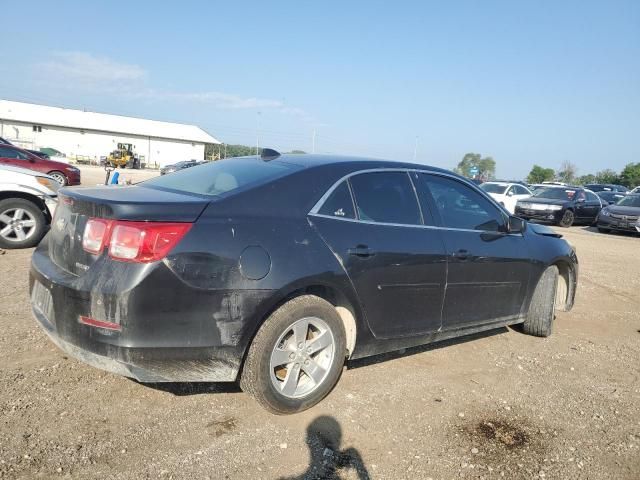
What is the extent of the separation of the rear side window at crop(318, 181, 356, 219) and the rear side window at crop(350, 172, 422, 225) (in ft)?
0.22

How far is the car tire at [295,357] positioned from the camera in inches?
112

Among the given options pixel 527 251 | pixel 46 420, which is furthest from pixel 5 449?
pixel 527 251

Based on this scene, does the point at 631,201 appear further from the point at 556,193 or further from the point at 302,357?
the point at 302,357

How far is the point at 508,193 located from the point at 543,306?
15.4 m

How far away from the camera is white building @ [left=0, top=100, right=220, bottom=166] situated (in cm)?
5519

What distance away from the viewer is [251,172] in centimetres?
339

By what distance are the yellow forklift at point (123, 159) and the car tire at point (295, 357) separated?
46.5 meters

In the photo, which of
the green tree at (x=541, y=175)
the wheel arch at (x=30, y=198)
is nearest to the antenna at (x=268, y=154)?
the wheel arch at (x=30, y=198)

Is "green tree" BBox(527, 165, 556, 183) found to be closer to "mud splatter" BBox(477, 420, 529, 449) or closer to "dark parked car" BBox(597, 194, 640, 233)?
"dark parked car" BBox(597, 194, 640, 233)

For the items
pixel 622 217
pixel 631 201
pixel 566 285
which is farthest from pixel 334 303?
pixel 631 201

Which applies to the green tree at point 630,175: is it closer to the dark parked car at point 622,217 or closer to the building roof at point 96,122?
the dark parked car at point 622,217

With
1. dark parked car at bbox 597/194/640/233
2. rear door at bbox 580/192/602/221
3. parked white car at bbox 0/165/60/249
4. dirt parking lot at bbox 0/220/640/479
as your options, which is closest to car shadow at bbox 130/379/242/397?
dirt parking lot at bbox 0/220/640/479

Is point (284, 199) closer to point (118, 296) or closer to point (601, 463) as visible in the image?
point (118, 296)

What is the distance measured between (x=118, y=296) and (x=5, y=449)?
0.96 metres
